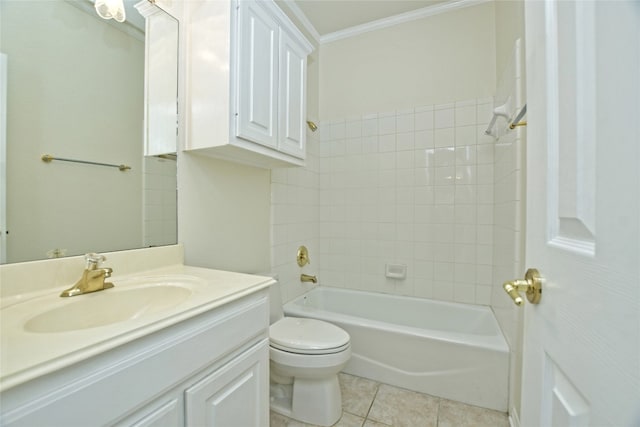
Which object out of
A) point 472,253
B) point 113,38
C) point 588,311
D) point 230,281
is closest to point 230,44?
point 113,38

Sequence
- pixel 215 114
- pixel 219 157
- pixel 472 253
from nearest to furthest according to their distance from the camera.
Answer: pixel 215 114, pixel 219 157, pixel 472 253

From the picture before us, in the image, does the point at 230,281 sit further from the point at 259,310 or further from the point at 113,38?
the point at 113,38

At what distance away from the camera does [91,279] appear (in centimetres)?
86

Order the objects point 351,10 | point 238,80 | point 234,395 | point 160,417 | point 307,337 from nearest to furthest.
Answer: point 160,417
point 234,395
point 238,80
point 307,337
point 351,10

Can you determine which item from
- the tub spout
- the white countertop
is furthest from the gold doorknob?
the tub spout

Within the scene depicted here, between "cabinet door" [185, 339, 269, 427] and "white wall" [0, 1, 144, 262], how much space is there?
0.68 m

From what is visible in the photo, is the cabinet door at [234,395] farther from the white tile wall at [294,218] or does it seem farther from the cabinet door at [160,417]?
the white tile wall at [294,218]

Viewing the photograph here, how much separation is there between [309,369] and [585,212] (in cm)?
131

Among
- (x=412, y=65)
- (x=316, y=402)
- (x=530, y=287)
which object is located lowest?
(x=316, y=402)

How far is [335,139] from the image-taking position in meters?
2.50

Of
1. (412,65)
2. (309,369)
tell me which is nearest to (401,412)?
(309,369)

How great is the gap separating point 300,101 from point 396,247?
1.39 m

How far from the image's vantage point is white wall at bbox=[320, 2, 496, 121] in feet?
6.59

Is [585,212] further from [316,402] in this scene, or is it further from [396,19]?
[396,19]
